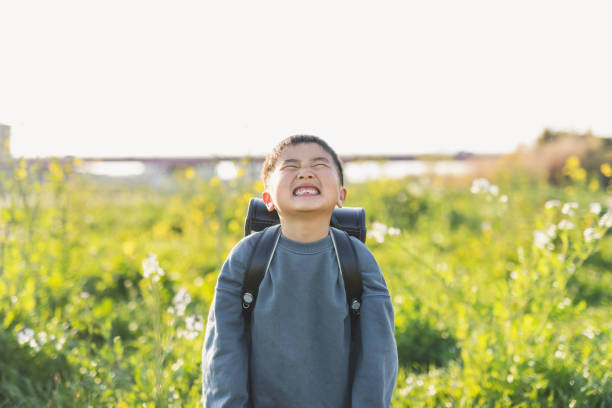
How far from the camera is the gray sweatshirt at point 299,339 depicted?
1.45 meters

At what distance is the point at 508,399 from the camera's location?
2.08 m

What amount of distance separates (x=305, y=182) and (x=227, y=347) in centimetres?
57

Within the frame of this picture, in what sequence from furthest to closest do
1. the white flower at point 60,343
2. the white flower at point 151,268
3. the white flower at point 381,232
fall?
the white flower at point 381,232 → the white flower at point 60,343 → the white flower at point 151,268

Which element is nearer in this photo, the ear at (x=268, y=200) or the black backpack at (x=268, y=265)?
the black backpack at (x=268, y=265)

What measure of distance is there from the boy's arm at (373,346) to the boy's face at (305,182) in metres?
0.23

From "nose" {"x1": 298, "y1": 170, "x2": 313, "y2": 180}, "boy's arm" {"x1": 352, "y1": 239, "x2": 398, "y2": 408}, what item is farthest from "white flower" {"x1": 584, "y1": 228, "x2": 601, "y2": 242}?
"nose" {"x1": 298, "y1": 170, "x2": 313, "y2": 180}

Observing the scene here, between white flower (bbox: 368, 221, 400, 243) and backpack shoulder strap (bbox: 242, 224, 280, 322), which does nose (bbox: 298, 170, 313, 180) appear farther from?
white flower (bbox: 368, 221, 400, 243)

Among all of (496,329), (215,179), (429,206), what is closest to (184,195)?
Result: (429,206)

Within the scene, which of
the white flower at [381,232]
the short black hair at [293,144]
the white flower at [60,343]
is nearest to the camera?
the short black hair at [293,144]

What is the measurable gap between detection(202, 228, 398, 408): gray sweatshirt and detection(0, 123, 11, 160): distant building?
2637 millimetres

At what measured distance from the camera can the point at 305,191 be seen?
147 centimetres

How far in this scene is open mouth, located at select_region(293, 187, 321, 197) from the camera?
1.47 metres

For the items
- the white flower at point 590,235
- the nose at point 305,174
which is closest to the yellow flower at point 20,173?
the nose at point 305,174

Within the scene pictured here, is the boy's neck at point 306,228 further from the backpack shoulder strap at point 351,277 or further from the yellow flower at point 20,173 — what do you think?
the yellow flower at point 20,173
